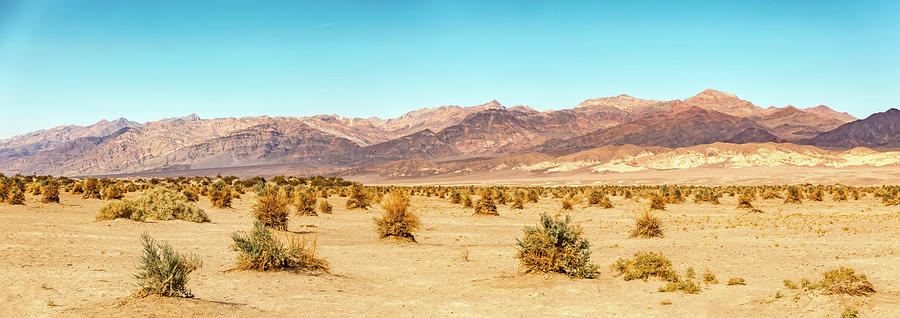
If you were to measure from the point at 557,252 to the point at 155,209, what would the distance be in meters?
18.5

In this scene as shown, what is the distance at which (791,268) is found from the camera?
53.8ft

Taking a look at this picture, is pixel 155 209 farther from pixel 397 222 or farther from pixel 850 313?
pixel 850 313

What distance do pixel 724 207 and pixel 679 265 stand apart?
27772mm

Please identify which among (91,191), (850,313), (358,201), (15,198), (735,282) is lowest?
(735,282)

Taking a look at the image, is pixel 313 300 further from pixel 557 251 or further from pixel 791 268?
pixel 791 268

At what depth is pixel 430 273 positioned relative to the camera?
16.0 m

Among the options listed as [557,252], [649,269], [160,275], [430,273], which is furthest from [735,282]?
[160,275]

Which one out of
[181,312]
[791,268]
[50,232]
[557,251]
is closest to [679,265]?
[791,268]

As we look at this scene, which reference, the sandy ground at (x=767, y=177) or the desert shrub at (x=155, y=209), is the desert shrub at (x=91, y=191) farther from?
the sandy ground at (x=767, y=177)

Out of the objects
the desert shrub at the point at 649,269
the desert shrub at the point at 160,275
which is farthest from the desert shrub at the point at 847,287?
the desert shrub at the point at 160,275

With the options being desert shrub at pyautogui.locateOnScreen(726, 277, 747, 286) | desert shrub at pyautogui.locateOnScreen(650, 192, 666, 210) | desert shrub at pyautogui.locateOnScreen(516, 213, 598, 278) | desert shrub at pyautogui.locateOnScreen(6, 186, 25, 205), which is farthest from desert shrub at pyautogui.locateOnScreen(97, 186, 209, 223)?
desert shrub at pyautogui.locateOnScreen(650, 192, 666, 210)

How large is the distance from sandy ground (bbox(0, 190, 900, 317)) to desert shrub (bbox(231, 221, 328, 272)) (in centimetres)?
37

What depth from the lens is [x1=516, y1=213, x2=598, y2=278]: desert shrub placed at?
1458cm

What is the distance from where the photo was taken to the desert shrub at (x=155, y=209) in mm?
23875
